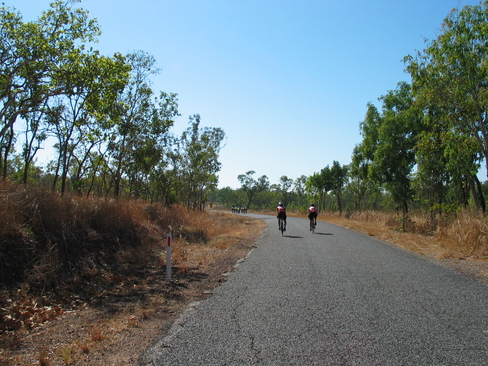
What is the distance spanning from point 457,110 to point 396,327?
1243cm

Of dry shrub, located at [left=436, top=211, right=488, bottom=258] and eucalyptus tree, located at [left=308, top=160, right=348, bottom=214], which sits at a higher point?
eucalyptus tree, located at [left=308, top=160, right=348, bottom=214]

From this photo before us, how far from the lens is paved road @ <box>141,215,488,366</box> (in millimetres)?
4012

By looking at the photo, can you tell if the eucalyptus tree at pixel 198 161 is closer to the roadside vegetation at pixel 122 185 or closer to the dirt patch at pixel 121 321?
the roadside vegetation at pixel 122 185

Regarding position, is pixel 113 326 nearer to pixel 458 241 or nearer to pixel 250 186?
pixel 458 241

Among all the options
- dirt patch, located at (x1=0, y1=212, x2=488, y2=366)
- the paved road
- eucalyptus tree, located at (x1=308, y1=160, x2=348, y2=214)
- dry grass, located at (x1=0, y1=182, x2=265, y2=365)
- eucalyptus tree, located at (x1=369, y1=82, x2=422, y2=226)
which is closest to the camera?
the paved road

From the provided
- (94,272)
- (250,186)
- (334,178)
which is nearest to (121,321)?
(94,272)

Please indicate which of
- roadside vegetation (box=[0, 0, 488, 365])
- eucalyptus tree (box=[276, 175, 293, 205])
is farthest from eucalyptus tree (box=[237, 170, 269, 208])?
roadside vegetation (box=[0, 0, 488, 365])

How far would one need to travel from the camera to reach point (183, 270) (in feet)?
30.7

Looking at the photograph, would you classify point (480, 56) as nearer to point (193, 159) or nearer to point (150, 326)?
point (150, 326)

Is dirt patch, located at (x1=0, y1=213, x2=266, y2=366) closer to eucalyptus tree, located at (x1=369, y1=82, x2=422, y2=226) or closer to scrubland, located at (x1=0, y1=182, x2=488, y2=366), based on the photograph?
scrubland, located at (x1=0, y1=182, x2=488, y2=366)

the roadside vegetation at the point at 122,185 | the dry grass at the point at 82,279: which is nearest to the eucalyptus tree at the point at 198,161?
the roadside vegetation at the point at 122,185

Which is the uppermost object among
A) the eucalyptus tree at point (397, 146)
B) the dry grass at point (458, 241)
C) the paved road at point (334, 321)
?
the eucalyptus tree at point (397, 146)

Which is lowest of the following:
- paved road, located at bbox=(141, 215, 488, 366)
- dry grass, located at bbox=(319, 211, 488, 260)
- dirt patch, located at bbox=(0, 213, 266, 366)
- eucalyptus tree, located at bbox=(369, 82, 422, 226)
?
dirt patch, located at bbox=(0, 213, 266, 366)

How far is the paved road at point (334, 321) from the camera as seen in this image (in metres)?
4.01
